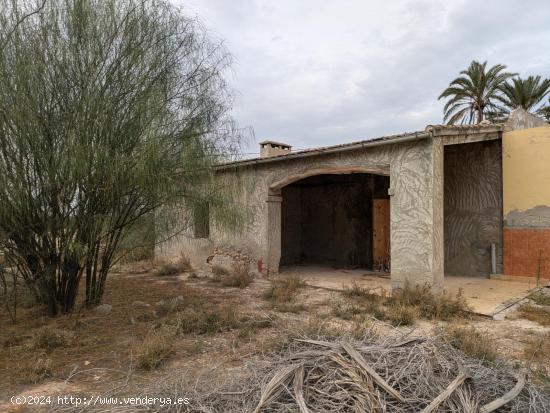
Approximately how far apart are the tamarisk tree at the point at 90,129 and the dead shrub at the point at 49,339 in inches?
41.4

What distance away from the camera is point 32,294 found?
661cm

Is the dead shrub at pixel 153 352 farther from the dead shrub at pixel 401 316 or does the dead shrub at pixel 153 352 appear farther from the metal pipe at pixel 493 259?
the metal pipe at pixel 493 259

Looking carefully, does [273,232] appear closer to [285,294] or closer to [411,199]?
[285,294]

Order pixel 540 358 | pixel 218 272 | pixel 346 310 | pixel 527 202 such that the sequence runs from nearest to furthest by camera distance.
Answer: pixel 540 358 < pixel 346 310 < pixel 527 202 < pixel 218 272

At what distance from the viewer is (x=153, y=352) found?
446 cm

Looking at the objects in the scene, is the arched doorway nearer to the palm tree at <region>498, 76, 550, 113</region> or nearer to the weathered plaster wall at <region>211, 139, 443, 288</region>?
the weathered plaster wall at <region>211, 139, 443, 288</region>

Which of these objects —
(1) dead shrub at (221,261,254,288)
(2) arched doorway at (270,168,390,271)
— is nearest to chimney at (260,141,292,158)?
(2) arched doorway at (270,168,390,271)

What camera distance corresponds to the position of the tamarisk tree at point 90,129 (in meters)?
5.11

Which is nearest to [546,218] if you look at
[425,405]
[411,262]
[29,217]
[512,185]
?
[512,185]

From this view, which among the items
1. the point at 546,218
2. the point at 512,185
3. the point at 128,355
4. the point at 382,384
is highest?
the point at 512,185

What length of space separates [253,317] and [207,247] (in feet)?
18.7

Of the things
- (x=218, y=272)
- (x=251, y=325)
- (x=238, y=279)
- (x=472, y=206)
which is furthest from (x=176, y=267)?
(x=472, y=206)

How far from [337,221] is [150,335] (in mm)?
8409

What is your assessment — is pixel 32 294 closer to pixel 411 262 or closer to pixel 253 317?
pixel 253 317
